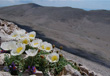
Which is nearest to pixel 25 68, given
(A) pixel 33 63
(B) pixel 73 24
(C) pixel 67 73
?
(A) pixel 33 63

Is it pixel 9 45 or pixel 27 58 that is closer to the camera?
pixel 9 45

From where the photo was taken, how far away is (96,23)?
21.7 metres

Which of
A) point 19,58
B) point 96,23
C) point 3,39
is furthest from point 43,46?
point 96,23

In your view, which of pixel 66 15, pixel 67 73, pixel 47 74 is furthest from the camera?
pixel 66 15

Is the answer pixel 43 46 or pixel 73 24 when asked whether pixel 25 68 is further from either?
pixel 73 24

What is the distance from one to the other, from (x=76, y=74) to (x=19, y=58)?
129 cm

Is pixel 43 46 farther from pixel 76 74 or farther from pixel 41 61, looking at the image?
pixel 76 74

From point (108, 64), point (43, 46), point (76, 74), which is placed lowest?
point (108, 64)

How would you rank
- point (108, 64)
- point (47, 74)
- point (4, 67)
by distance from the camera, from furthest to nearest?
1. point (108, 64)
2. point (47, 74)
3. point (4, 67)

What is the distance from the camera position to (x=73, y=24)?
21.0 metres

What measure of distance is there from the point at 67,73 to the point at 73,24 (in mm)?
18908

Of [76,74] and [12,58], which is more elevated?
[12,58]

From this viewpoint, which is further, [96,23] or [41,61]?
[96,23]

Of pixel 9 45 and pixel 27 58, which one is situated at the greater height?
pixel 9 45
